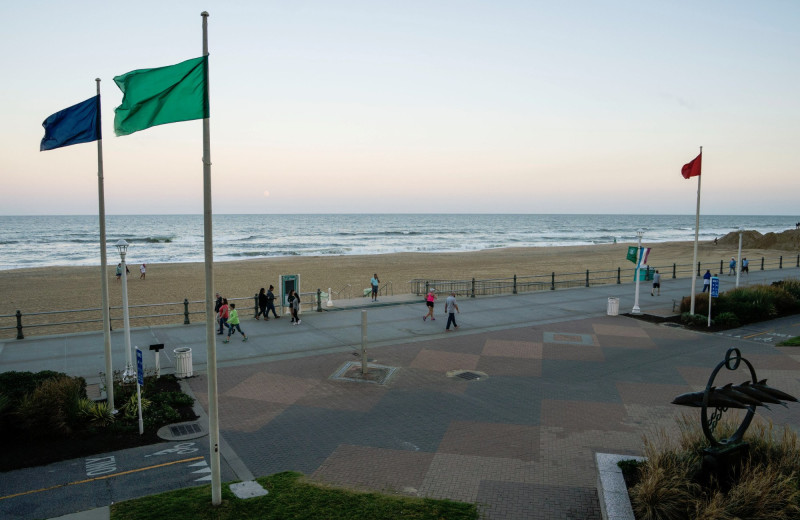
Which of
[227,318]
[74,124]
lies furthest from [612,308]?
[74,124]

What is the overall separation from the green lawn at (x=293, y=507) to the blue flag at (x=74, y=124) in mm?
6647

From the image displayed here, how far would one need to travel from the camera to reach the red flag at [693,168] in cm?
2041

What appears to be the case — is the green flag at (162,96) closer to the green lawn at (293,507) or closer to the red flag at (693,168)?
the green lawn at (293,507)

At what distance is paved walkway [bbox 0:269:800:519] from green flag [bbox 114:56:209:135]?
5.78 m

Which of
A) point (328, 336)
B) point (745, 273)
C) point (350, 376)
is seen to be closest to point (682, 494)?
point (350, 376)

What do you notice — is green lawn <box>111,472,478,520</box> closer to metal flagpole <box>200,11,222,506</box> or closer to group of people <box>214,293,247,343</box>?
metal flagpole <box>200,11,222,506</box>

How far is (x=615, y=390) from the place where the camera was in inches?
507

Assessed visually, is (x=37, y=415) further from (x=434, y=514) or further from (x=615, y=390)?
(x=615, y=390)

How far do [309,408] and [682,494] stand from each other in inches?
300

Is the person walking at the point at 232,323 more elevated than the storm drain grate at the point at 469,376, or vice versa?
the person walking at the point at 232,323

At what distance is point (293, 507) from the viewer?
734cm

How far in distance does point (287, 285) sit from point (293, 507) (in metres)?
14.9

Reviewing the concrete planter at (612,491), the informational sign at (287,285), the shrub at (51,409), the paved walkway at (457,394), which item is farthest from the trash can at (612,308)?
the shrub at (51,409)

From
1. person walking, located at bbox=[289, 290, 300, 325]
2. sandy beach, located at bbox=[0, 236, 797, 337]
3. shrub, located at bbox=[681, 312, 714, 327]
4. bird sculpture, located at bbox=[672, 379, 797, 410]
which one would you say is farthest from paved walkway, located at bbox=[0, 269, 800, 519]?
sandy beach, located at bbox=[0, 236, 797, 337]
